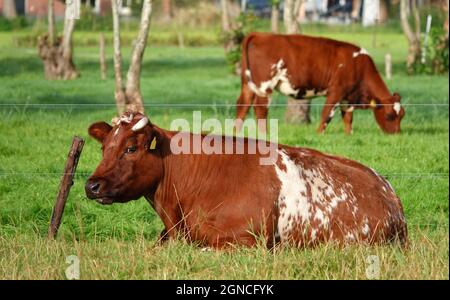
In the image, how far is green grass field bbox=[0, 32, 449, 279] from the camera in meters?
7.70

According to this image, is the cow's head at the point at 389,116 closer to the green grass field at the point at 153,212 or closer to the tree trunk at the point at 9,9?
the green grass field at the point at 153,212

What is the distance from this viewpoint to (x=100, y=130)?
8531 mm

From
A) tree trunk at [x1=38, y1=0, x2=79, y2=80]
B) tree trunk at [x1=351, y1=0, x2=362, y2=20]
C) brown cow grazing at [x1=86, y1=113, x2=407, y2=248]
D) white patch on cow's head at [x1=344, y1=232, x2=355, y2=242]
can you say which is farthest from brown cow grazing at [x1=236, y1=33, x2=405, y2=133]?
tree trunk at [x1=351, y1=0, x2=362, y2=20]

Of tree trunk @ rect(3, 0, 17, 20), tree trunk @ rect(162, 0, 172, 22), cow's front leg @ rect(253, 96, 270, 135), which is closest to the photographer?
cow's front leg @ rect(253, 96, 270, 135)

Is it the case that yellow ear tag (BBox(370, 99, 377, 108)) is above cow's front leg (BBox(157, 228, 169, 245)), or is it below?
above

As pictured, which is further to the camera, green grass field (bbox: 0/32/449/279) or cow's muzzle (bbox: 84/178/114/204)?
cow's muzzle (bbox: 84/178/114/204)

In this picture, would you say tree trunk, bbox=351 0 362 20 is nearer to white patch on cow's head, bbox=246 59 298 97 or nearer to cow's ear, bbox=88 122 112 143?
white patch on cow's head, bbox=246 59 298 97

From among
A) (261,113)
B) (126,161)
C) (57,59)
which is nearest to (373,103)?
(261,113)

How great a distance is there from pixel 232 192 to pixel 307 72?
35.0 feet

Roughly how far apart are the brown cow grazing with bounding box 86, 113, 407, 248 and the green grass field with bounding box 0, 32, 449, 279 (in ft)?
0.76

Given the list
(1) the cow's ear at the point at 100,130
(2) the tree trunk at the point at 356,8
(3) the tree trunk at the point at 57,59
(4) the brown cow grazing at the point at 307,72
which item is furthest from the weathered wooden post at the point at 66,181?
(2) the tree trunk at the point at 356,8

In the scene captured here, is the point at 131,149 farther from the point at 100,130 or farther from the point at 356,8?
the point at 356,8

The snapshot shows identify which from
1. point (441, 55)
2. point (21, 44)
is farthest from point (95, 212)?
point (21, 44)

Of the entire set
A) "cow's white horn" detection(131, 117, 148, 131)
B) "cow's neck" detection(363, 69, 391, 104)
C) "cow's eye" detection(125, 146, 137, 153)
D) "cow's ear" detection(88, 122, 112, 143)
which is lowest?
"cow's neck" detection(363, 69, 391, 104)
